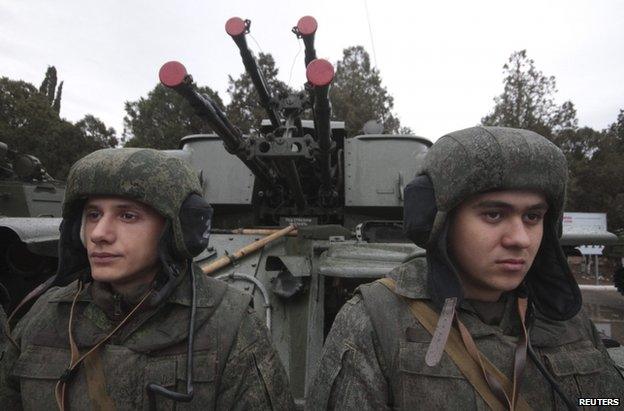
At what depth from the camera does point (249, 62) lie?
3707mm

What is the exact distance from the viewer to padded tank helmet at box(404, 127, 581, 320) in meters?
1.58

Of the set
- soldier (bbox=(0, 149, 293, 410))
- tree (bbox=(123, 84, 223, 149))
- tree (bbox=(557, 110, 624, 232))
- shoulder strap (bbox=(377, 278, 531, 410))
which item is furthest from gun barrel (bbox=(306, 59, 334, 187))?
tree (bbox=(123, 84, 223, 149))

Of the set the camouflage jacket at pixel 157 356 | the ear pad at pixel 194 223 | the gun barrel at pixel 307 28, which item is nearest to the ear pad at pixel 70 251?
the camouflage jacket at pixel 157 356

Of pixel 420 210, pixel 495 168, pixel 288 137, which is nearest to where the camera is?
pixel 495 168

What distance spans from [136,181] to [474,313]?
1.36m

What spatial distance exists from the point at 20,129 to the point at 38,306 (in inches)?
1090

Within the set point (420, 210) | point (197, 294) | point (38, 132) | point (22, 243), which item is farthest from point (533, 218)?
point (38, 132)

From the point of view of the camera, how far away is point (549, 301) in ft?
5.89

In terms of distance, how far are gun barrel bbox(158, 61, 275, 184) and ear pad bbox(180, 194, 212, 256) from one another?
1.21 metres

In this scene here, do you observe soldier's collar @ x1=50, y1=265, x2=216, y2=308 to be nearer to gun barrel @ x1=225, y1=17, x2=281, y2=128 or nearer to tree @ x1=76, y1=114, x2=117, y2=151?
gun barrel @ x1=225, y1=17, x2=281, y2=128

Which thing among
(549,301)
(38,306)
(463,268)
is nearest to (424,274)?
(463,268)

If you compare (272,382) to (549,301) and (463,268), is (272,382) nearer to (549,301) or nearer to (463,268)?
(463,268)

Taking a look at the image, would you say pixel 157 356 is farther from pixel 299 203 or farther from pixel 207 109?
pixel 299 203

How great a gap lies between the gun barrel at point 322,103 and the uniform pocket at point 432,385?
6.47 ft
